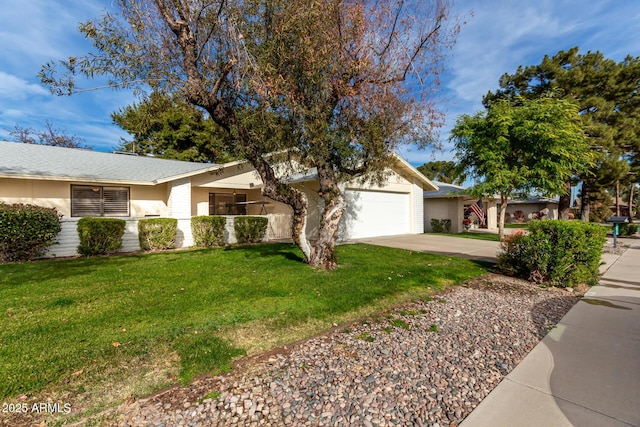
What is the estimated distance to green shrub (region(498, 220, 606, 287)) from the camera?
20.5ft

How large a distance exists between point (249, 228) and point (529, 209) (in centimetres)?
3482

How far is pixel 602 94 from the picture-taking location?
16.6m

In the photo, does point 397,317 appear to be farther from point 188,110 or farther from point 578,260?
point 188,110

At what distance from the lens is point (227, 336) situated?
12.4 ft

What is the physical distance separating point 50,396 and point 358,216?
1318cm

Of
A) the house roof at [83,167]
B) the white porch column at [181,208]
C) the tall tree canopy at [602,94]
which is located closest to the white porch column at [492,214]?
the tall tree canopy at [602,94]

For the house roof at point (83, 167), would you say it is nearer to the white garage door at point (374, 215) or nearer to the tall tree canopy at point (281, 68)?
the white garage door at point (374, 215)

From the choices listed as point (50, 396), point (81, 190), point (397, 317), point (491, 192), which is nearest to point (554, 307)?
point (397, 317)

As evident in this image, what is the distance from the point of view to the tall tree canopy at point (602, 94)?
15.8 m

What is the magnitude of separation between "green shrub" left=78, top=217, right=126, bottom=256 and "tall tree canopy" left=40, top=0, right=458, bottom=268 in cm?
558

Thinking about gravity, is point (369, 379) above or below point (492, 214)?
below

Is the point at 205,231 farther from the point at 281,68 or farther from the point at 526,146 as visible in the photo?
the point at 526,146

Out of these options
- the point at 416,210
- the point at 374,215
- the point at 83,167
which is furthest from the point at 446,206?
the point at 83,167

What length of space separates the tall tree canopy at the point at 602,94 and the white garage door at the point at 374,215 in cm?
970
